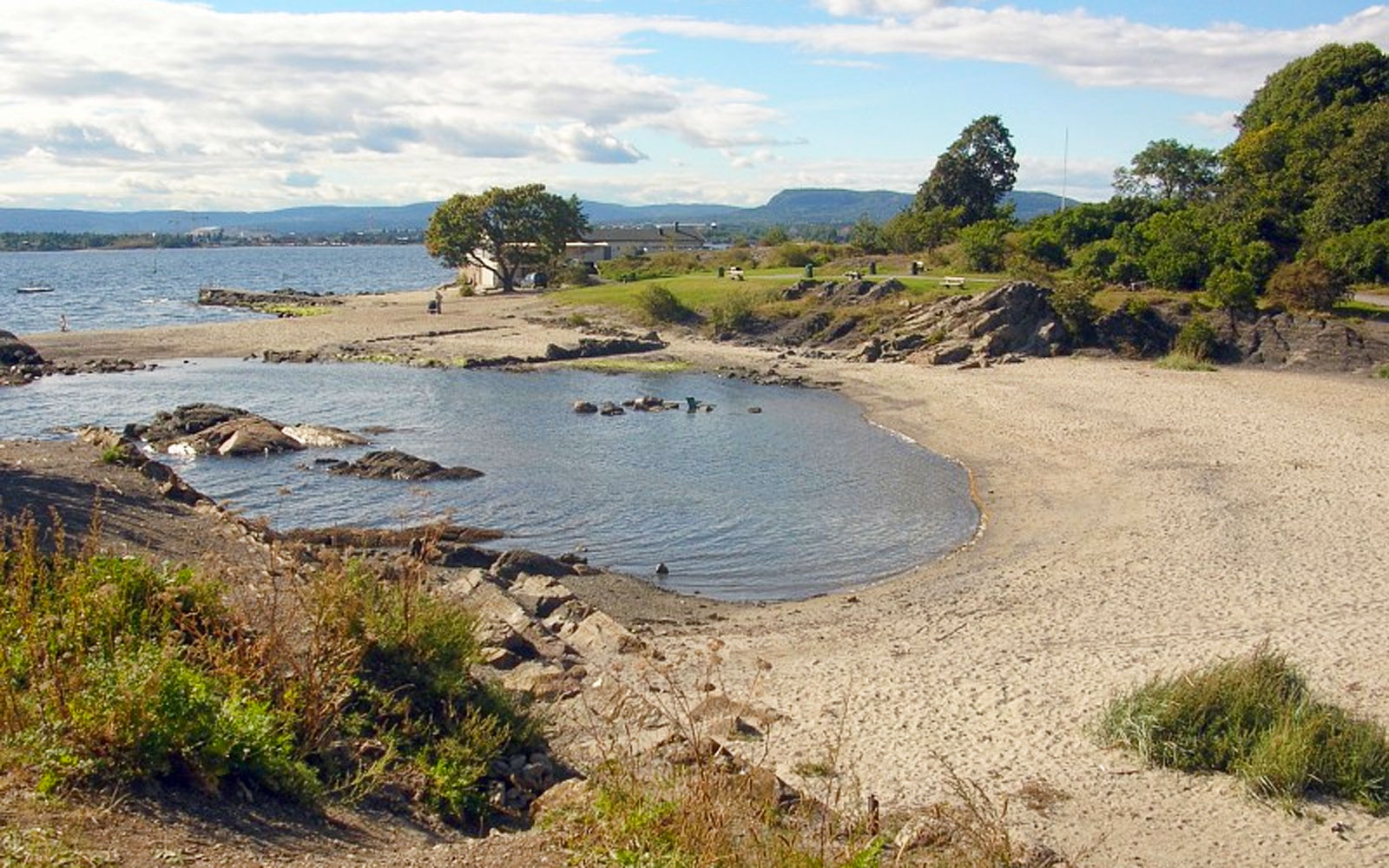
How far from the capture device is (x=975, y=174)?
258 feet

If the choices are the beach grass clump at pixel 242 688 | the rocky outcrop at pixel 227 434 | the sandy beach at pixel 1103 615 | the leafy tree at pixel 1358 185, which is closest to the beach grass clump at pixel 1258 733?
the sandy beach at pixel 1103 615

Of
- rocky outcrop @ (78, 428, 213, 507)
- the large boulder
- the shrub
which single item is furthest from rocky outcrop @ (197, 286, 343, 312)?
rocky outcrop @ (78, 428, 213, 507)

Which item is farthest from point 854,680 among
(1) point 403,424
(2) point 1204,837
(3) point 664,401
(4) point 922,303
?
(4) point 922,303

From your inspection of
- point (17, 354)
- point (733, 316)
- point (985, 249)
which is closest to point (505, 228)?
point (733, 316)

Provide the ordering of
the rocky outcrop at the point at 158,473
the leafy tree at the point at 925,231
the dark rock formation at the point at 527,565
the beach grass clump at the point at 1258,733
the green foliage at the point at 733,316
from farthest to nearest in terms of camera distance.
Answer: the leafy tree at the point at 925,231 < the green foliage at the point at 733,316 < the rocky outcrop at the point at 158,473 < the dark rock formation at the point at 527,565 < the beach grass clump at the point at 1258,733

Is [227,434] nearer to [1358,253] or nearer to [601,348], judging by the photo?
[601,348]

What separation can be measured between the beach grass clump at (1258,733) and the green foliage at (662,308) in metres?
49.7

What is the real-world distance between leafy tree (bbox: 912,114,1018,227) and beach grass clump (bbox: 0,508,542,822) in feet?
236

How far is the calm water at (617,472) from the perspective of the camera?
2291 centimetres

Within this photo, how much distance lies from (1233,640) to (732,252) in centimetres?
7545

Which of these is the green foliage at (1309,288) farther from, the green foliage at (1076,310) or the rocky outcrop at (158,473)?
the rocky outcrop at (158,473)

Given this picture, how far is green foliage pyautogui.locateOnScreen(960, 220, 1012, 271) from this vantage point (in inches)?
2452

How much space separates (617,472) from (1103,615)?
48.7 ft

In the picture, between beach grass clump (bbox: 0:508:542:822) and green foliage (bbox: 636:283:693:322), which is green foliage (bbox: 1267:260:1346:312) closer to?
green foliage (bbox: 636:283:693:322)
